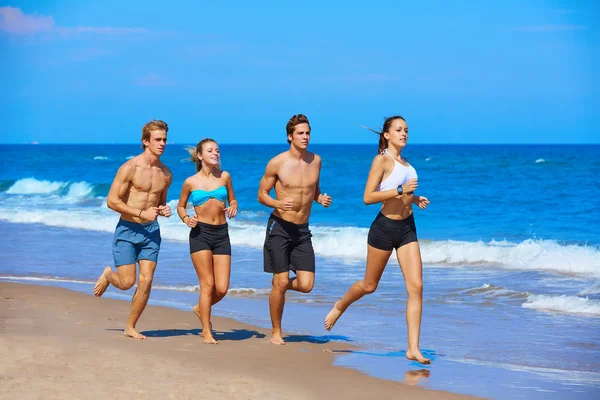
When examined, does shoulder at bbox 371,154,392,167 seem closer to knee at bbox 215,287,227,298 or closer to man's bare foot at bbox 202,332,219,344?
knee at bbox 215,287,227,298

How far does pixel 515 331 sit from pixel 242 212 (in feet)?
65.8

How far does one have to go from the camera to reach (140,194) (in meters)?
7.70

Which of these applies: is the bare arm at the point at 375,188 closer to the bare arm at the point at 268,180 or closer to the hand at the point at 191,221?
the bare arm at the point at 268,180

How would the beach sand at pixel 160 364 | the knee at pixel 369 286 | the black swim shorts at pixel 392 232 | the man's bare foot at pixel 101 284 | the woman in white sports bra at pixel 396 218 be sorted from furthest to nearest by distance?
1. the man's bare foot at pixel 101 284
2. the knee at pixel 369 286
3. the black swim shorts at pixel 392 232
4. the woman in white sports bra at pixel 396 218
5. the beach sand at pixel 160 364

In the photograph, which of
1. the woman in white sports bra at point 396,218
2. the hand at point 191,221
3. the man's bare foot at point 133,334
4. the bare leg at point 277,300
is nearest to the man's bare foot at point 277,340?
the bare leg at point 277,300

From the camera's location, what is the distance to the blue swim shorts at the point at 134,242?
7598mm

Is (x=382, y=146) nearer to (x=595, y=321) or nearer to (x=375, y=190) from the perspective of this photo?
(x=375, y=190)

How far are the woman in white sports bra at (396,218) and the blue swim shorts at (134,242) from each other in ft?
6.42

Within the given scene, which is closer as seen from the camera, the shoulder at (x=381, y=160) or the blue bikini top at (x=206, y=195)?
the shoulder at (x=381, y=160)

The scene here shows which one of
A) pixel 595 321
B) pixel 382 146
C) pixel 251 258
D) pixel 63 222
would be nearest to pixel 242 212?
pixel 63 222

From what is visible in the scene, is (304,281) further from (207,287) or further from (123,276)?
(123,276)

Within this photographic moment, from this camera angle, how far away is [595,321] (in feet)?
32.4

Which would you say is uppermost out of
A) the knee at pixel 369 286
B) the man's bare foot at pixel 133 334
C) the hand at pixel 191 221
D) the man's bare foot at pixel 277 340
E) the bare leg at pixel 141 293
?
the hand at pixel 191 221

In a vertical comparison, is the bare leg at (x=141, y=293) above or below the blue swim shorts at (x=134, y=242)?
below
